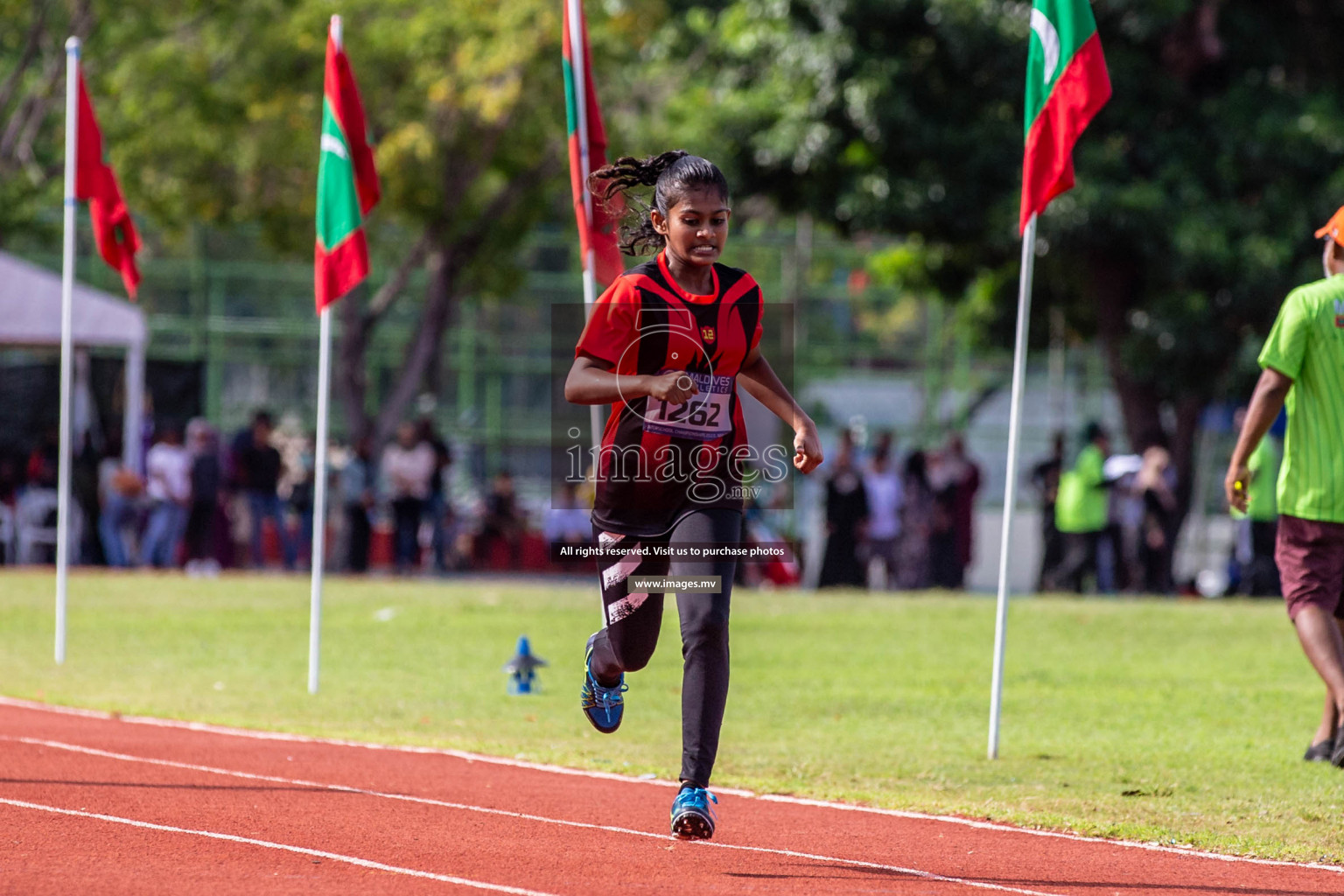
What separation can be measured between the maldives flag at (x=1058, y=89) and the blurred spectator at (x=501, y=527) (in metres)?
18.5

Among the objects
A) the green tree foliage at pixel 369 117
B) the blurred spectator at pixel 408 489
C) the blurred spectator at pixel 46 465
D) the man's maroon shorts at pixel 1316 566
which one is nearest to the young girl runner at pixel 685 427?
the man's maroon shorts at pixel 1316 566

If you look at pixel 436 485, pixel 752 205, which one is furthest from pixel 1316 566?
pixel 752 205

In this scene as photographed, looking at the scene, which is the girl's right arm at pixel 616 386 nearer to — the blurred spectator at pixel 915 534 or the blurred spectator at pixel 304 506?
the blurred spectator at pixel 915 534

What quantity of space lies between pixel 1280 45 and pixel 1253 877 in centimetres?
1895

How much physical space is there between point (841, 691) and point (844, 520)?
33.2ft

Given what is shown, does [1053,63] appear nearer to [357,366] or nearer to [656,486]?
[656,486]

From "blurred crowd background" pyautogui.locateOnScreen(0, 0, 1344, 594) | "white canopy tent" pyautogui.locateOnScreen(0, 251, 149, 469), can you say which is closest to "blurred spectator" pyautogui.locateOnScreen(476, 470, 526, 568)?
"blurred crowd background" pyautogui.locateOnScreen(0, 0, 1344, 594)

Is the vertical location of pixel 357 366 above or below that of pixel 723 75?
below

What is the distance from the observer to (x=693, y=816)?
19.1ft

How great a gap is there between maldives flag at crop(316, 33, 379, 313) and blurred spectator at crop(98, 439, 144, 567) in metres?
12.2

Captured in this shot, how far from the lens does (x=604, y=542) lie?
20.6 ft

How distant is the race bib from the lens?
5992 millimetres

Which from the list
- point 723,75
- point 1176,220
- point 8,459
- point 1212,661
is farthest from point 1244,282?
point 8,459

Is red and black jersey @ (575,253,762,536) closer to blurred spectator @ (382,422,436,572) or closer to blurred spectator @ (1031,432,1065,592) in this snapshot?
blurred spectator @ (1031,432,1065,592)
